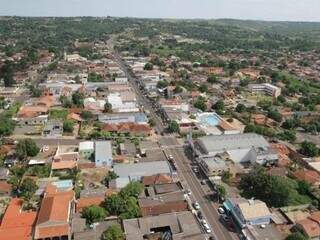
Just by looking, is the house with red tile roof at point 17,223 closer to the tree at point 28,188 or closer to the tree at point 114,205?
the tree at point 28,188

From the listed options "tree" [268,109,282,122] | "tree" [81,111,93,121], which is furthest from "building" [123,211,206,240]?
"tree" [268,109,282,122]

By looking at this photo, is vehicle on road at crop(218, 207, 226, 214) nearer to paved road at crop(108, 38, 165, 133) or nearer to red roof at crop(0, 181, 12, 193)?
red roof at crop(0, 181, 12, 193)

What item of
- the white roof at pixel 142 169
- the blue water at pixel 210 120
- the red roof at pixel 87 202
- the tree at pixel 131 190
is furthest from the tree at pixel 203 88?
the red roof at pixel 87 202

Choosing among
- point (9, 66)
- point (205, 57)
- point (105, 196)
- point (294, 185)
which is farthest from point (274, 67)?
point (105, 196)

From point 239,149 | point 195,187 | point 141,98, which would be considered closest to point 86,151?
point 195,187

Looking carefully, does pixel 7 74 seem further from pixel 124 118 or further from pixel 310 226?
pixel 310 226

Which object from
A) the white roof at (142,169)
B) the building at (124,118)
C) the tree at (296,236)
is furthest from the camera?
the building at (124,118)

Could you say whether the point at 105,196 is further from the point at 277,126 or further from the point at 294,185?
the point at 277,126
